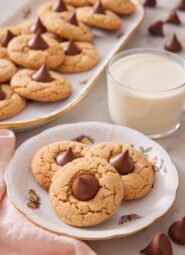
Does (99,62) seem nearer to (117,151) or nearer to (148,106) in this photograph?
(148,106)

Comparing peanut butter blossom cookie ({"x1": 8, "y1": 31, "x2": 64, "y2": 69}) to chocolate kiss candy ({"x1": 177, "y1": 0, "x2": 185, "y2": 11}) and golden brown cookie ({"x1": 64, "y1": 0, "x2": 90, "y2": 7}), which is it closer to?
golden brown cookie ({"x1": 64, "y1": 0, "x2": 90, "y2": 7})

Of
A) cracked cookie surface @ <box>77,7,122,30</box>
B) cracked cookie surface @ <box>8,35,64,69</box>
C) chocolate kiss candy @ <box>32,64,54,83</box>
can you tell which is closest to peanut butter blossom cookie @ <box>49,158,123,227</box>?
chocolate kiss candy @ <box>32,64,54,83</box>

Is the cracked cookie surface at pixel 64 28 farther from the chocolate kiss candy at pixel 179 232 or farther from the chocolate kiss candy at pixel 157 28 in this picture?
the chocolate kiss candy at pixel 179 232

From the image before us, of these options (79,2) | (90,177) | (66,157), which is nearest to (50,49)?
(79,2)

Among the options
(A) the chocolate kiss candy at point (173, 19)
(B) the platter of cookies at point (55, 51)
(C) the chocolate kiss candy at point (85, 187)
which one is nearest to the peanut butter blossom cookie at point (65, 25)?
(B) the platter of cookies at point (55, 51)

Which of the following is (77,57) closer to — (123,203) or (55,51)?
(55,51)

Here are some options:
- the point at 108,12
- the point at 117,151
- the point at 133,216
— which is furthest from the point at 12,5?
the point at 133,216

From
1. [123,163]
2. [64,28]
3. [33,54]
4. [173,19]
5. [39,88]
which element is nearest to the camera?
[123,163]
